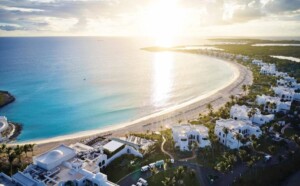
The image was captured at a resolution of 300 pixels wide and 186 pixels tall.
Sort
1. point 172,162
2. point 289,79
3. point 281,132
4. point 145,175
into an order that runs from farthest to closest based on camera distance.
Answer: point 289,79
point 281,132
point 172,162
point 145,175

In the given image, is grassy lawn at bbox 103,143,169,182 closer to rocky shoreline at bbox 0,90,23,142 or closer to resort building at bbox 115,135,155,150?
resort building at bbox 115,135,155,150

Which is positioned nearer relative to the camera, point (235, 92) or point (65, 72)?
point (235, 92)

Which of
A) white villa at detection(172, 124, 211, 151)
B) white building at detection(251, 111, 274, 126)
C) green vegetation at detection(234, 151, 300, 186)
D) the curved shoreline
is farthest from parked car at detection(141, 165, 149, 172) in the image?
white building at detection(251, 111, 274, 126)

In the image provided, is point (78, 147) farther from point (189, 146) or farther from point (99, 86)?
point (99, 86)

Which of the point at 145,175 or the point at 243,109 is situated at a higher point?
the point at 243,109

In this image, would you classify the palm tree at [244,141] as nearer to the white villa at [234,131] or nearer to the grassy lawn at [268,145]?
the white villa at [234,131]

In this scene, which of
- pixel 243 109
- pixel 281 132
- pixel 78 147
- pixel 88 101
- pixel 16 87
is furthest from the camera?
pixel 16 87

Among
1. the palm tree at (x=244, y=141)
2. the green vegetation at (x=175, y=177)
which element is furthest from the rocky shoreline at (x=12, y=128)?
the palm tree at (x=244, y=141)

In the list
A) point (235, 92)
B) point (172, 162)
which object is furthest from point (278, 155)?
point (235, 92)
